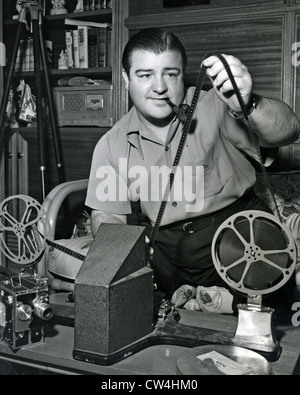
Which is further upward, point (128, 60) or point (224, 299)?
point (128, 60)

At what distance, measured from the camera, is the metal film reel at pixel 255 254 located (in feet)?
3.65

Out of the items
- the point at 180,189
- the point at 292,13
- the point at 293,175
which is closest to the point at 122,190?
the point at 180,189

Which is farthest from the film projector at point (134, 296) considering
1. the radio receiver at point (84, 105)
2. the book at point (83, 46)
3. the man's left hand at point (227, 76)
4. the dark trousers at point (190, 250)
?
the book at point (83, 46)


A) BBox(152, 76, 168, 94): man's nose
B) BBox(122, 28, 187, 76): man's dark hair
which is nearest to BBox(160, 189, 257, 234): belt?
BBox(152, 76, 168, 94): man's nose

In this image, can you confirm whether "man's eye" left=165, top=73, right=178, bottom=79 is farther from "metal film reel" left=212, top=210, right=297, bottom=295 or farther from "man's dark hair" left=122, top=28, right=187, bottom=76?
"metal film reel" left=212, top=210, right=297, bottom=295

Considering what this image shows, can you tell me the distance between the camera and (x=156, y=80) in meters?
1.78

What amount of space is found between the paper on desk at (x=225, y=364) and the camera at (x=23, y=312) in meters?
0.37

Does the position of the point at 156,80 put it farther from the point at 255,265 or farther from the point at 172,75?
the point at 255,265

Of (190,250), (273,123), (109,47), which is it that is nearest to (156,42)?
(273,123)

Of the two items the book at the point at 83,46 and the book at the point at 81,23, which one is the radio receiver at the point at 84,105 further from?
the book at the point at 81,23

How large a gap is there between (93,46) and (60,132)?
1.74 feet

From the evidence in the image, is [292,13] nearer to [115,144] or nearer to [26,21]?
[115,144]

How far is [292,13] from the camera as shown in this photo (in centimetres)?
228

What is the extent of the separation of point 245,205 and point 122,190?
1.53ft
